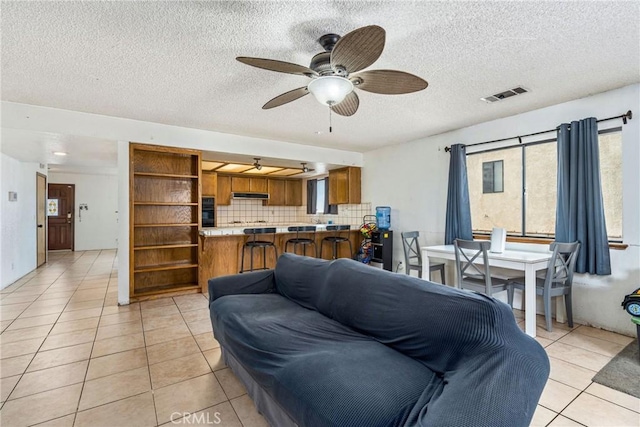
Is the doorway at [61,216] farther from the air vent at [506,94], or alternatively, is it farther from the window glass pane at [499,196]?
the air vent at [506,94]

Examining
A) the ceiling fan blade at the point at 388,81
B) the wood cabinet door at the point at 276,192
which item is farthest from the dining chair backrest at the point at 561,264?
the wood cabinet door at the point at 276,192

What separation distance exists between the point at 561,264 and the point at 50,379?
471cm

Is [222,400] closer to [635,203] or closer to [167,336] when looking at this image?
[167,336]

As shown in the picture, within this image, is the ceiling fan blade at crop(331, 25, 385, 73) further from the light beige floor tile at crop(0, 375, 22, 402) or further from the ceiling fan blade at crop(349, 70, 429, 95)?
the light beige floor tile at crop(0, 375, 22, 402)

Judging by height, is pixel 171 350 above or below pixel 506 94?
below

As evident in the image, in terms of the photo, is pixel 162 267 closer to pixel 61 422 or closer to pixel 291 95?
pixel 61 422

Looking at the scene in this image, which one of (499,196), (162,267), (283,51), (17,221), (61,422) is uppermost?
(283,51)

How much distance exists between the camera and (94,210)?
9.44 metres

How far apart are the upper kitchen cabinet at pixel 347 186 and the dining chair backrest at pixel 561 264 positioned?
3.81 m

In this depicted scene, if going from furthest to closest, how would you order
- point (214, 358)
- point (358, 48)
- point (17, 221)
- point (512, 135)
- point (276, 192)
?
point (276, 192) → point (17, 221) → point (512, 135) → point (214, 358) → point (358, 48)

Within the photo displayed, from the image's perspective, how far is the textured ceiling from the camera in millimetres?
1952

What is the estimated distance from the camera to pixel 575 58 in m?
2.54

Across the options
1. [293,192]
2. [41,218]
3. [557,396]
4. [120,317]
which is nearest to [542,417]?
[557,396]

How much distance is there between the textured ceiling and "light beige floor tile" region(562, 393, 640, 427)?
2499 mm
